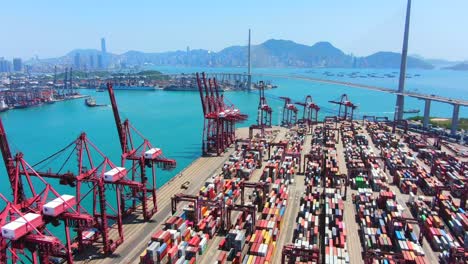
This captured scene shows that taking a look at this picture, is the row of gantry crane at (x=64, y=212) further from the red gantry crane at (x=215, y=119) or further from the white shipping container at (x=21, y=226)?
the red gantry crane at (x=215, y=119)

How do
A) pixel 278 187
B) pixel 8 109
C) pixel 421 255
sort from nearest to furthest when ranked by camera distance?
pixel 421 255
pixel 278 187
pixel 8 109

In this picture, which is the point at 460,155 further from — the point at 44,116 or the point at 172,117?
the point at 44,116

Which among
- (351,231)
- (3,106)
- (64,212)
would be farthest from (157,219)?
(3,106)

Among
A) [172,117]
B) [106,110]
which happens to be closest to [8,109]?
[106,110]

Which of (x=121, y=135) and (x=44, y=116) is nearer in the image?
(x=121, y=135)

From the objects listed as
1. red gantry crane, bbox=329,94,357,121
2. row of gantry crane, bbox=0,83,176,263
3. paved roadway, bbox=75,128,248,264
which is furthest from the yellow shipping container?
red gantry crane, bbox=329,94,357,121

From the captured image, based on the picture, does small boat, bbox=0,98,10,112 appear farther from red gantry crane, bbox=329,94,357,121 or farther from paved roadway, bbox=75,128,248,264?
red gantry crane, bbox=329,94,357,121

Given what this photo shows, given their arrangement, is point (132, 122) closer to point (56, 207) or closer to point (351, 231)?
point (351, 231)

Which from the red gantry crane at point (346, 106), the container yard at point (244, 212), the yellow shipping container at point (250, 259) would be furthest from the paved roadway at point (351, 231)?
the red gantry crane at point (346, 106)
